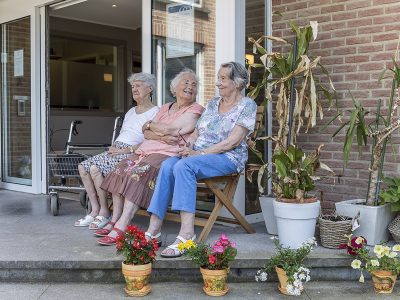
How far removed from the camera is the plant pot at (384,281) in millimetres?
2439

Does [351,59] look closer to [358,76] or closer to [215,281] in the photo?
[358,76]

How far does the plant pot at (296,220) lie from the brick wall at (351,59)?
2.58 ft

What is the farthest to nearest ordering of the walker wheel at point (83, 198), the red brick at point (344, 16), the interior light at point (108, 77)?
the interior light at point (108, 77) < the walker wheel at point (83, 198) < the red brick at point (344, 16)

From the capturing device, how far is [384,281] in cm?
245

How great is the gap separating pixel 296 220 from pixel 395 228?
28.2 inches

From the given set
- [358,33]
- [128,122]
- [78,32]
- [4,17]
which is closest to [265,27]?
[358,33]

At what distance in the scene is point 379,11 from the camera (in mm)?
3250

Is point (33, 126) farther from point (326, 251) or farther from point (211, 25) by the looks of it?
point (326, 251)

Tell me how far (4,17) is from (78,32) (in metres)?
3.18

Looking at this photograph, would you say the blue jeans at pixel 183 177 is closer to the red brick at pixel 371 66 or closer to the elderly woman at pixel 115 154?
the elderly woman at pixel 115 154

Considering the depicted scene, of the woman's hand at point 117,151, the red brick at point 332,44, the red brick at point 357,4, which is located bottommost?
the woman's hand at point 117,151

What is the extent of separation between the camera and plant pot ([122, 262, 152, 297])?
93.7 inches

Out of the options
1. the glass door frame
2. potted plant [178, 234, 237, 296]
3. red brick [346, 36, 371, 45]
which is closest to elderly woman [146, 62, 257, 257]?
potted plant [178, 234, 237, 296]

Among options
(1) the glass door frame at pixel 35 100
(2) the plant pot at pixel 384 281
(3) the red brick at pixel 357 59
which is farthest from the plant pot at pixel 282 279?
(1) the glass door frame at pixel 35 100
